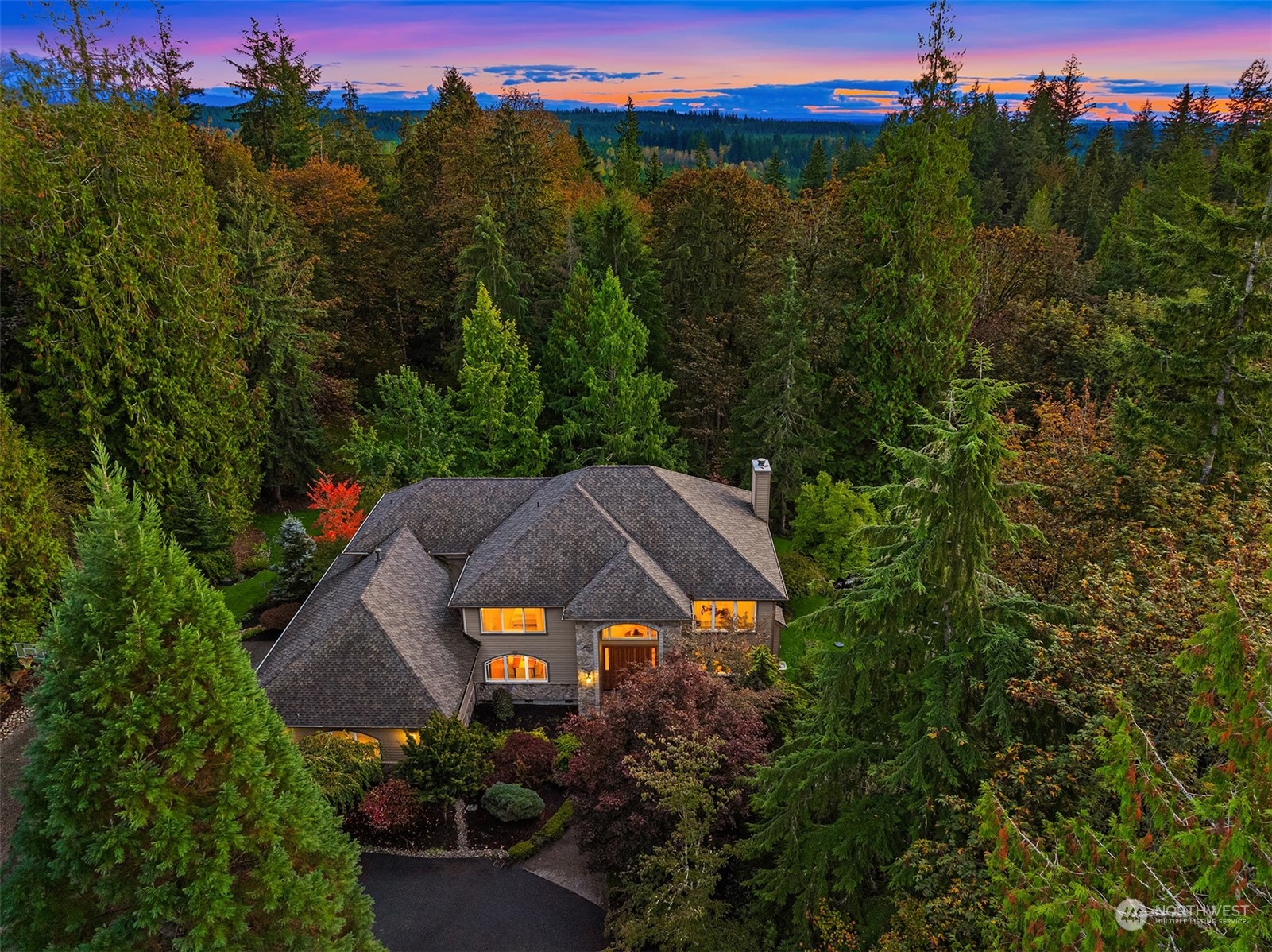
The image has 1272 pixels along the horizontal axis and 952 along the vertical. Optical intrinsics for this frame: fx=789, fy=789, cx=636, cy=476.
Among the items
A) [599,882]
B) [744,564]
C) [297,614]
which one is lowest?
[599,882]

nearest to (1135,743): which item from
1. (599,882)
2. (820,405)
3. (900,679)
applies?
(900,679)

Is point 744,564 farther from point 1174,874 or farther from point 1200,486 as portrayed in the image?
point 1174,874

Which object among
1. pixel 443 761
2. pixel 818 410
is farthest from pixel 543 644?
pixel 818 410

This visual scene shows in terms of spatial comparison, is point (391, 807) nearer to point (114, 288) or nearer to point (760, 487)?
point (760, 487)

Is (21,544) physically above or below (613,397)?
below

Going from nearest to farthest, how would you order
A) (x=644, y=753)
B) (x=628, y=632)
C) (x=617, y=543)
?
(x=644, y=753), (x=628, y=632), (x=617, y=543)

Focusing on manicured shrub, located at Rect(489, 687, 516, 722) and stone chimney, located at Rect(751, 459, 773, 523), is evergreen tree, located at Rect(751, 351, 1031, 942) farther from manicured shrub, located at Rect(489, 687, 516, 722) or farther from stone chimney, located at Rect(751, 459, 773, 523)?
stone chimney, located at Rect(751, 459, 773, 523)

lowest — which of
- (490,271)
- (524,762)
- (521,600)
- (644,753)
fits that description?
(524,762)
